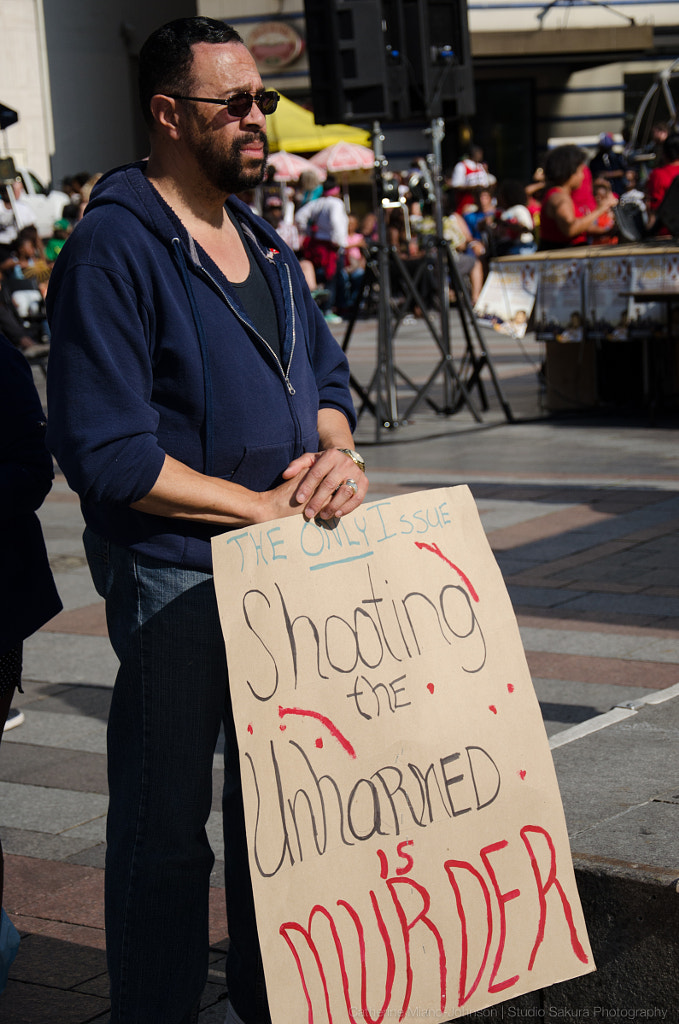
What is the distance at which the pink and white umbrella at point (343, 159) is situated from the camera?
869 inches

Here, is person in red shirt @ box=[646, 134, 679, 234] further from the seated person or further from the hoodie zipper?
the hoodie zipper

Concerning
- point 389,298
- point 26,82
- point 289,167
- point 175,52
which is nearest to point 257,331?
point 175,52

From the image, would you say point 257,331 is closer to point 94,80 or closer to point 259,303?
point 259,303

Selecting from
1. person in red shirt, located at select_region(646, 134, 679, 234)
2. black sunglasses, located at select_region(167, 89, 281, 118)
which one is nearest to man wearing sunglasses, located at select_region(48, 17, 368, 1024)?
black sunglasses, located at select_region(167, 89, 281, 118)

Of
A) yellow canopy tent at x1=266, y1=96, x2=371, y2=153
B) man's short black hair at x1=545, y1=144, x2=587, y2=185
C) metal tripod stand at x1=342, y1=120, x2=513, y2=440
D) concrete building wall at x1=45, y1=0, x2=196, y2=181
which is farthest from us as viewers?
concrete building wall at x1=45, y1=0, x2=196, y2=181

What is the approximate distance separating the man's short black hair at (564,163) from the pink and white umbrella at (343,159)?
1176 centimetres

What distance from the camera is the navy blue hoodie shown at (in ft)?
6.86

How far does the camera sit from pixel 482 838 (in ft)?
7.49

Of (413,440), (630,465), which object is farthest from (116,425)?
(413,440)

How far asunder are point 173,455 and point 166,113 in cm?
57

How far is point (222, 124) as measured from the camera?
221cm

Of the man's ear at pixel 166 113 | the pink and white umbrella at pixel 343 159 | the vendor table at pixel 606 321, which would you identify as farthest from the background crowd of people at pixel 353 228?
the man's ear at pixel 166 113

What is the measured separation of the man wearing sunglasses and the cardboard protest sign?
114 mm

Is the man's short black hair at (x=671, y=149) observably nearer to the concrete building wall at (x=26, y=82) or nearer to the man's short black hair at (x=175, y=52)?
the man's short black hair at (x=175, y=52)
